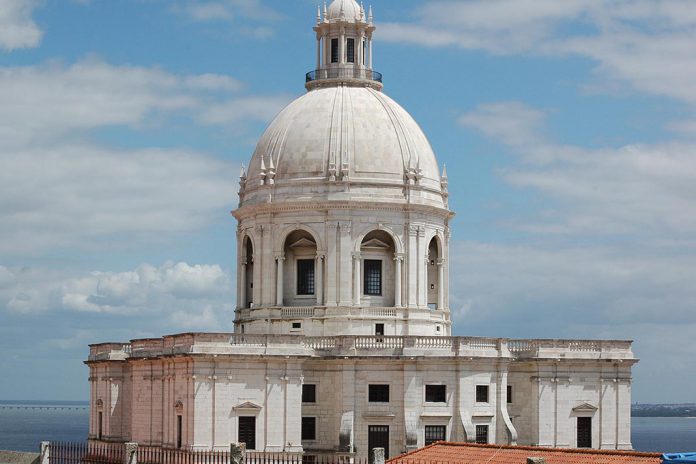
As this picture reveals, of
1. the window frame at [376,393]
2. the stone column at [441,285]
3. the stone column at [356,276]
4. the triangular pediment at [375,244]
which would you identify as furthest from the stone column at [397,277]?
the window frame at [376,393]

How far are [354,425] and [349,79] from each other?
21680 millimetres

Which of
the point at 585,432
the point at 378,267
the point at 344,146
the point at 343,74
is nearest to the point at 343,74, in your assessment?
the point at 343,74

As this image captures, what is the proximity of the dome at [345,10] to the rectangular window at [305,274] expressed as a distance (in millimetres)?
14837

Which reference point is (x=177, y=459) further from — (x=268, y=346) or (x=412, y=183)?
(x=412, y=183)

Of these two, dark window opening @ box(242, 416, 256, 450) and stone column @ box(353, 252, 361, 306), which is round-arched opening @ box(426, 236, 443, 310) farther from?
dark window opening @ box(242, 416, 256, 450)

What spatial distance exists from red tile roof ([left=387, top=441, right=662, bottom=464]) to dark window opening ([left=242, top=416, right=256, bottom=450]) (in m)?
18.9

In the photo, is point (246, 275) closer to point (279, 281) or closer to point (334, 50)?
point (279, 281)

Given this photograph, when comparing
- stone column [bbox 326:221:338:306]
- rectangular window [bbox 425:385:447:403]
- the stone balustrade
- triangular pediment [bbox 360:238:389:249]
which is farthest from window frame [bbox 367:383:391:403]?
triangular pediment [bbox 360:238:389:249]

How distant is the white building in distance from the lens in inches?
2813

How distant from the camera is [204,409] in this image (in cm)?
7012

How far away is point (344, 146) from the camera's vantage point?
80125 millimetres

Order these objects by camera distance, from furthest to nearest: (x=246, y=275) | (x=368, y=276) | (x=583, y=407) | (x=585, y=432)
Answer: (x=246, y=275)
(x=368, y=276)
(x=585, y=432)
(x=583, y=407)

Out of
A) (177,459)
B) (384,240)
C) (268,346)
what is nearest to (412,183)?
(384,240)

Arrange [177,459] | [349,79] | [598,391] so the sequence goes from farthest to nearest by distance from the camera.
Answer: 1. [349,79]
2. [598,391]
3. [177,459]
